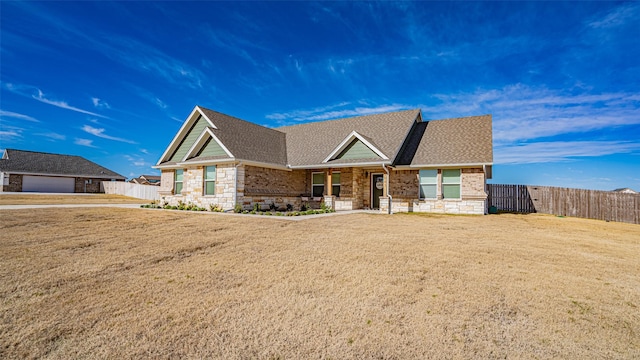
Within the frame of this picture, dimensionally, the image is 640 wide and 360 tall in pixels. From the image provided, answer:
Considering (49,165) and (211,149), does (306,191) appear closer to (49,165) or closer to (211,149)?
(211,149)

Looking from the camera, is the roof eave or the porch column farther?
the porch column

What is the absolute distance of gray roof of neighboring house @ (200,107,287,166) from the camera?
57.7 ft

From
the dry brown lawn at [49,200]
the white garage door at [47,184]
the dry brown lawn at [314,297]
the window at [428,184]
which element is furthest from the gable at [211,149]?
the white garage door at [47,184]

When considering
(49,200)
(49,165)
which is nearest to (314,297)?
(49,200)

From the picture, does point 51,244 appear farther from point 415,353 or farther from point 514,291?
point 514,291

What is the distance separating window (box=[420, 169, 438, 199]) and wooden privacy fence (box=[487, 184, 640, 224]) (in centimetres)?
539

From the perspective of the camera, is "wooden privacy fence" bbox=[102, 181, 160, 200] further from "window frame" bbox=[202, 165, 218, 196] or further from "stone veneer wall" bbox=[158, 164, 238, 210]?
"window frame" bbox=[202, 165, 218, 196]

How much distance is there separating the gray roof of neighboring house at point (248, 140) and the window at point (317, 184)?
7.25 feet

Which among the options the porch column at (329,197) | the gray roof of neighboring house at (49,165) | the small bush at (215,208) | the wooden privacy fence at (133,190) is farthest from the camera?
the gray roof of neighboring house at (49,165)

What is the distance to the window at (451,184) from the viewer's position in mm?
16922

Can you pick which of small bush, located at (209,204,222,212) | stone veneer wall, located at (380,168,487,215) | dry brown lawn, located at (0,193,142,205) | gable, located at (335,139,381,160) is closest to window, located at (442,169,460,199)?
stone veneer wall, located at (380,168,487,215)

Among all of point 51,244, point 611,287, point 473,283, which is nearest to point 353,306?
point 473,283

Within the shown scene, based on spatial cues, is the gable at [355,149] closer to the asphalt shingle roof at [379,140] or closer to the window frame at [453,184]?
the asphalt shingle roof at [379,140]

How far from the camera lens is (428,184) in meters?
17.6
